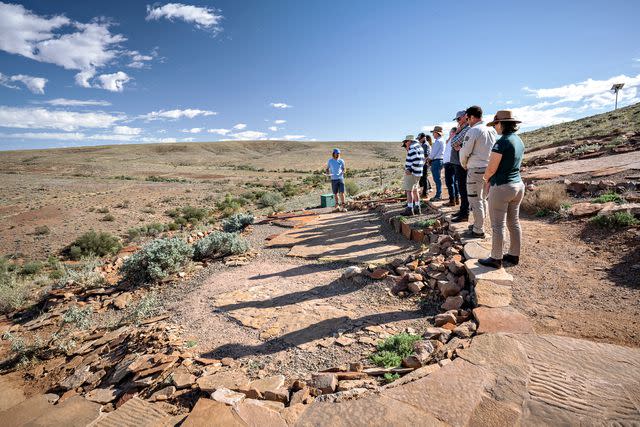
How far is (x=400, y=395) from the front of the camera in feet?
7.41

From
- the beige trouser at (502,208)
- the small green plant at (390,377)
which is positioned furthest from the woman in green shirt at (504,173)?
the small green plant at (390,377)

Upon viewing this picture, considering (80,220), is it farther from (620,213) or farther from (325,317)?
(620,213)

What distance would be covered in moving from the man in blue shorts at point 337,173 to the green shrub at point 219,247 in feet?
12.2

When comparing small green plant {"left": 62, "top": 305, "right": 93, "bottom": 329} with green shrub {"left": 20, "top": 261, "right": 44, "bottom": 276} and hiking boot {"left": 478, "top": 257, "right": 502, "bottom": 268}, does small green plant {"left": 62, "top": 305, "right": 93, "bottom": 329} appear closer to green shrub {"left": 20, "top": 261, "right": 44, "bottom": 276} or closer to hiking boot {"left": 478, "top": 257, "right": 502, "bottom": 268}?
hiking boot {"left": 478, "top": 257, "right": 502, "bottom": 268}

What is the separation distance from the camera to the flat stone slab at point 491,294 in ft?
10.7

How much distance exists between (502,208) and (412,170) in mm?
3213

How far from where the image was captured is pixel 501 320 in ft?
9.80

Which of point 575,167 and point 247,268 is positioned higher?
point 575,167

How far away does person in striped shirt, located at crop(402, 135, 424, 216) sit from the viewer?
21.6 feet

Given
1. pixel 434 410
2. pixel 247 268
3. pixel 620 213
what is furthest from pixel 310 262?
pixel 620 213

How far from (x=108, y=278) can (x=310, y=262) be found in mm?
4191

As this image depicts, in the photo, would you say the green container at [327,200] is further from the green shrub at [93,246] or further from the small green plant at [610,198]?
the green shrub at [93,246]

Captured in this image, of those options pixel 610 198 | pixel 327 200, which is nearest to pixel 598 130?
pixel 610 198

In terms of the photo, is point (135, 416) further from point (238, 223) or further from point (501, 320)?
point (238, 223)
